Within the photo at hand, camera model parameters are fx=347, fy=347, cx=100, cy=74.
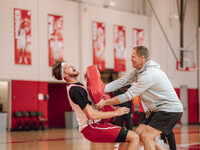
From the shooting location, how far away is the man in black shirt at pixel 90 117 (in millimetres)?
4199

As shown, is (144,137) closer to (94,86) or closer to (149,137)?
(149,137)

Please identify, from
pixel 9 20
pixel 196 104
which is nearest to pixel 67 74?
pixel 9 20

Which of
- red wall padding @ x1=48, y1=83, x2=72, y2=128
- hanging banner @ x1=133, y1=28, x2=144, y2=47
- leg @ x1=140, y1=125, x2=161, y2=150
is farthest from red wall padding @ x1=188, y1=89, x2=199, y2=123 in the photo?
leg @ x1=140, y1=125, x2=161, y2=150

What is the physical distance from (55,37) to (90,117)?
12660mm

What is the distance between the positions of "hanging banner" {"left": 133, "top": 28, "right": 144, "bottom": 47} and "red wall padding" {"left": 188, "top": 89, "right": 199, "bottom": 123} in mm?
4898

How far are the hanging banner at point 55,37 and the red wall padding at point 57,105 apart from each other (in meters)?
1.94

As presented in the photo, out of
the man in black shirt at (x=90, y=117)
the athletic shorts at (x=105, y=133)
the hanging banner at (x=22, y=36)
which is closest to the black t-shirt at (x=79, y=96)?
the man in black shirt at (x=90, y=117)

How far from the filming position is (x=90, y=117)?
13.7 ft

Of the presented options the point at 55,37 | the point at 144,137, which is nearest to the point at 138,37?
the point at 55,37

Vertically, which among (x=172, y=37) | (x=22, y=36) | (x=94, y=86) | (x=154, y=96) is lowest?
(x=154, y=96)

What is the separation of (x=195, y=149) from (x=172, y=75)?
1336 centimetres

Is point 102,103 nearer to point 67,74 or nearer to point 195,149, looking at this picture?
point 67,74

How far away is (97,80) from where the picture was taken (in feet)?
14.3

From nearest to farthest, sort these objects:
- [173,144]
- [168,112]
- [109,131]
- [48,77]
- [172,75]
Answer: [109,131], [168,112], [173,144], [48,77], [172,75]
